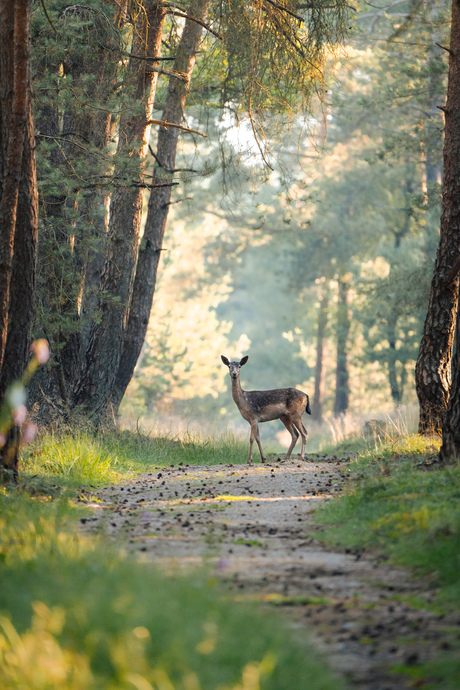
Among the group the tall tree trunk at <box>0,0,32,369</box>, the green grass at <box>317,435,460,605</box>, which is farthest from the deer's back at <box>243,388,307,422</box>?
the tall tree trunk at <box>0,0,32,369</box>

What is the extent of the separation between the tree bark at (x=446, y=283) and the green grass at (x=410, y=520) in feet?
8.83

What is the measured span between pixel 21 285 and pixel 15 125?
165 cm

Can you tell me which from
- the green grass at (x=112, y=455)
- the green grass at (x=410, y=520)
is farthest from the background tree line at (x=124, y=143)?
the green grass at (x=410, y=520)

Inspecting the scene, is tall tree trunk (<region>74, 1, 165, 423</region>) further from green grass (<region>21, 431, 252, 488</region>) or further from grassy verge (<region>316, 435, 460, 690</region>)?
grassy verge (<region>316, 435, 460, 690</region>)

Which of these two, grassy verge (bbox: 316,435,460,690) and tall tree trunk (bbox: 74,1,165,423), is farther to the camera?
tall tree trunk (bbox: 74,1,165,423)

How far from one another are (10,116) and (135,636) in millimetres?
5897

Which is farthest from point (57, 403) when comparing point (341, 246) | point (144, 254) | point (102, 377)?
point (341, 246)

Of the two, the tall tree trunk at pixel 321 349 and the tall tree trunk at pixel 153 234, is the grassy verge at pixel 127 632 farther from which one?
the tall tree trunk at pixel 321 349

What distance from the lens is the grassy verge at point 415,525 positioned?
4.08 meters

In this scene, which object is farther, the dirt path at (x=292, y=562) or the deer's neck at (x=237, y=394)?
the deer's neck at (x=237, y=394)

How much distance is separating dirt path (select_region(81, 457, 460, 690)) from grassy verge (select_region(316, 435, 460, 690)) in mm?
126

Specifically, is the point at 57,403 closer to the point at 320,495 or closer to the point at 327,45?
the point at 320,495

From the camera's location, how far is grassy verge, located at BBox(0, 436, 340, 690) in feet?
9.14

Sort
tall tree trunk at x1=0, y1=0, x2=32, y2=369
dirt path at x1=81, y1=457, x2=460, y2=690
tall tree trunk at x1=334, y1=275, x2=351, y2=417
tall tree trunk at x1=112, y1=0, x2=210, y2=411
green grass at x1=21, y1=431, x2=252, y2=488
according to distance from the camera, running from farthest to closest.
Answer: tall tree trunk at x1=334, y1=275, x2=351, y2=417, tall tree trunk at x1=112, y1=0, x2=210, y2=411, green grass at x1=21, y1=431, x2=252, y2=488, tall tree trunk at x1=0, y1=0, x2=32, y2=369, dirt path at x1=81, y1=457, x2=460, y2=690
